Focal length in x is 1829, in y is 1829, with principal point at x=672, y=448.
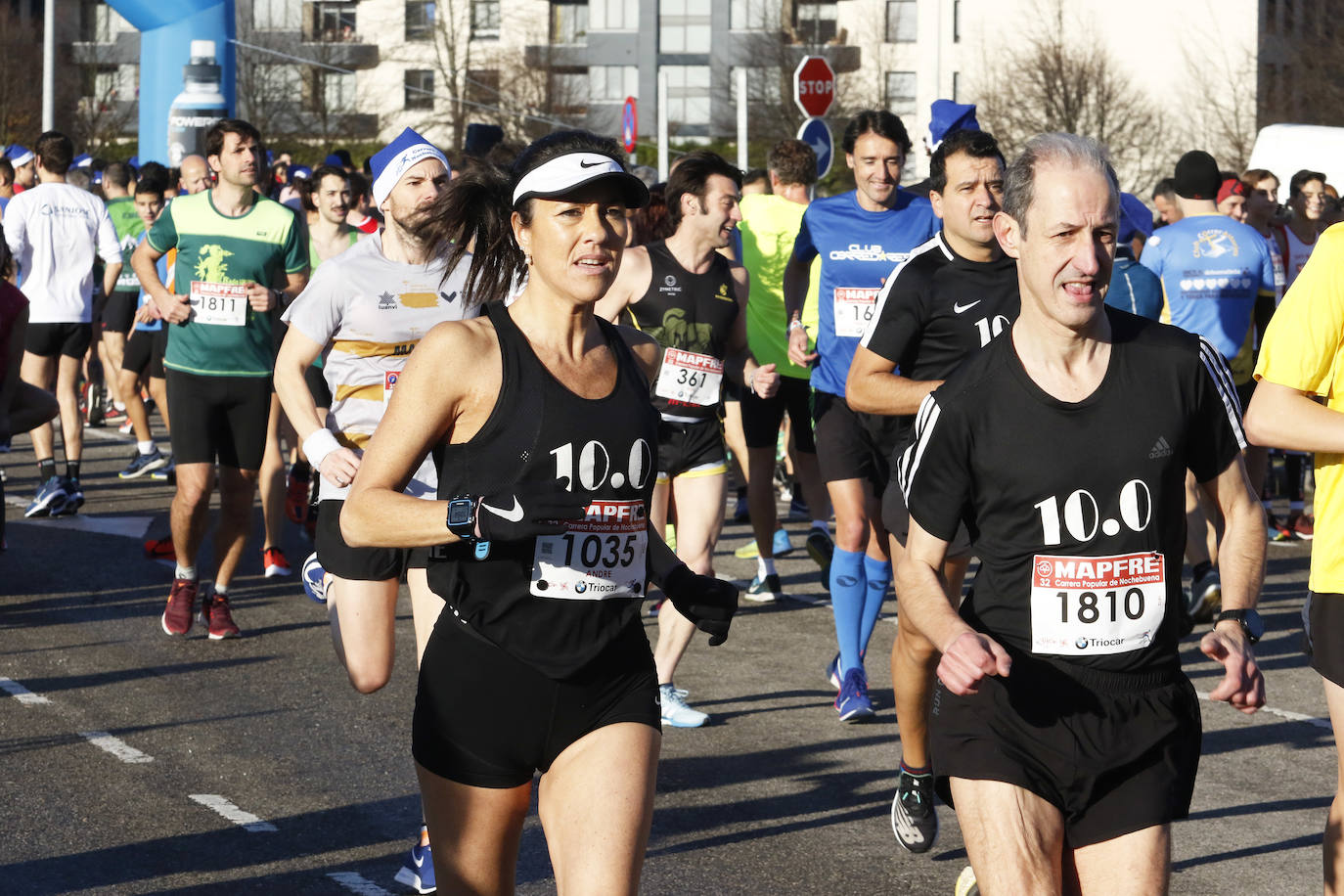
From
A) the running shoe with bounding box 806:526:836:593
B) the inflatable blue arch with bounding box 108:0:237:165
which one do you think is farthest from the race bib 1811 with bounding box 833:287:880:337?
the inflatable blue arch with bounding box 108:0:237:165

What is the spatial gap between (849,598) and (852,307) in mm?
1225

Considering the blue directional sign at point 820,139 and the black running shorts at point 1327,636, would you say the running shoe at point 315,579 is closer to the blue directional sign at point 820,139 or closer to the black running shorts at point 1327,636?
the black running shorts at point 1327,636

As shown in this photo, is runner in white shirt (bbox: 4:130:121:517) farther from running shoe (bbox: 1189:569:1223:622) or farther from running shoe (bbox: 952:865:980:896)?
running shoe (bbox: 952:865:980:896)

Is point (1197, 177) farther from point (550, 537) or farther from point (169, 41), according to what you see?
point (169, 41)

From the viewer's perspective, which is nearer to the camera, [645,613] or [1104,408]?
[1104,408]

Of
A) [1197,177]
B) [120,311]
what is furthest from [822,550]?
[120,311]

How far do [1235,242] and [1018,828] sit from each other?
25.7ft

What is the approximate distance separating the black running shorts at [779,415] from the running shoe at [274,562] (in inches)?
105

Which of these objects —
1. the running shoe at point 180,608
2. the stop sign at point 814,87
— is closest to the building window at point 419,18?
the stop sign at point 814,87

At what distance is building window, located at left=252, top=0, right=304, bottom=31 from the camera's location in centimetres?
7094

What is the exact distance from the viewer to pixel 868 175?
745cm

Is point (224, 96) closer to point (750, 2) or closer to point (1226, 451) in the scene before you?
point (1226, 451)

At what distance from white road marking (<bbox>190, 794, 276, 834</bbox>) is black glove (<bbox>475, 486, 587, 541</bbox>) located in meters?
2.54

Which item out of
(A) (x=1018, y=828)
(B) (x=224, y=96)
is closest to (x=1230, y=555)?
(A) (x=1018, y=828)
